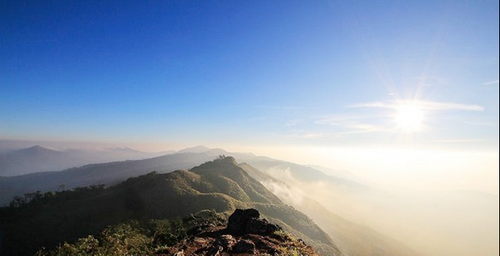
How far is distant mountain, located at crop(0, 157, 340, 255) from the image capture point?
3659 inches

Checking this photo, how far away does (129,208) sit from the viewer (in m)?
112

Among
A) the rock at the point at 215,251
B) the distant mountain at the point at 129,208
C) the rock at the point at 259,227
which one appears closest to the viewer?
the rock at the point at 215,251

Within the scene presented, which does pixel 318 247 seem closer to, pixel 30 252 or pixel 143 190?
pixel 143 190

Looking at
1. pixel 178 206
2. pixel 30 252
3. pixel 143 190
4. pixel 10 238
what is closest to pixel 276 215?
pixel 178 206

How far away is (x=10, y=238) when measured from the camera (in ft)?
297

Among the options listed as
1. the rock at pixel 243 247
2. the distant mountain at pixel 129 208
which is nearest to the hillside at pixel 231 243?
the rock at pixel 243 247

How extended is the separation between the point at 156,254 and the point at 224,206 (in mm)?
90867

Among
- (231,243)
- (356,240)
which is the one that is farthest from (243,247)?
(356,240)

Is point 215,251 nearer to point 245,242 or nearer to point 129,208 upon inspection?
point 245,242

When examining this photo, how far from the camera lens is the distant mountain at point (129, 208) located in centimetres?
9294

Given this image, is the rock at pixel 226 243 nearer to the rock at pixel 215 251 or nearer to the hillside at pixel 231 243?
the hillside at pixel 231 243

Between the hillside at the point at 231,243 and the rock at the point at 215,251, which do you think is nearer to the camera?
the rock at the point at 215,251

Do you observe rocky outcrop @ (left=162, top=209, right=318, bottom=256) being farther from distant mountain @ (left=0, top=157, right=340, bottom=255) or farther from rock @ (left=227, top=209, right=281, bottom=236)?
distant mountain @ (left=0, top=157, right=340, bottom=255)

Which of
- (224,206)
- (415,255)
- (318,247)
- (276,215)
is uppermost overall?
(224,206)
